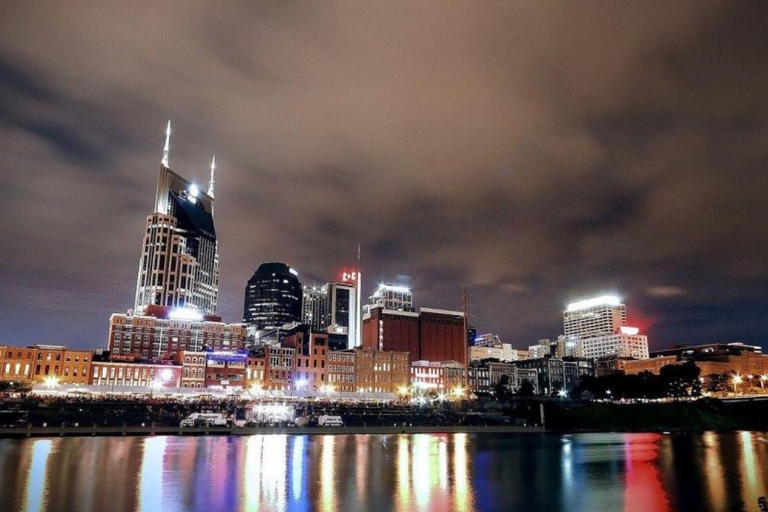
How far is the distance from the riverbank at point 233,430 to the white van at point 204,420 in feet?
14.5

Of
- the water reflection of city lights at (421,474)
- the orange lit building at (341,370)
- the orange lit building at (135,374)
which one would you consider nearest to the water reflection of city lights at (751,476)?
the water reflection of city lights at (421,474)

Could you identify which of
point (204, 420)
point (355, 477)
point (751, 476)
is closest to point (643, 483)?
point (751, 476)

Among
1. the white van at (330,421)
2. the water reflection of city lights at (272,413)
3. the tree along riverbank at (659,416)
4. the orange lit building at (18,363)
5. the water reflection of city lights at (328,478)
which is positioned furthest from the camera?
the orange lit building at (18,363)

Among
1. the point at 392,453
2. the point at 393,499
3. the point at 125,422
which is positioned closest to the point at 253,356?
the point at 125,422

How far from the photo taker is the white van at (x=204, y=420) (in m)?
100

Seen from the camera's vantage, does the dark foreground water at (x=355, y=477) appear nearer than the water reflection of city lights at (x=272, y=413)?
Yes

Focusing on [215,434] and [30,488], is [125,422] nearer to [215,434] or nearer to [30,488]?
[215,434]

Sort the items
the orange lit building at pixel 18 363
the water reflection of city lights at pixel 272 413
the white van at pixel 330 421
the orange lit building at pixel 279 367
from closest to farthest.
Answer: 1. the white van at pixel 330 421
2. the water reflection of city lights at pixel 272 413
3. the orange lit building at pixel 18 363
4. the orange lit building at pixel 279 367

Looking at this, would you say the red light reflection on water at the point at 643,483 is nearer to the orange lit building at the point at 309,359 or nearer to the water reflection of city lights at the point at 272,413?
the water reflection of city lights at the point at 272,413

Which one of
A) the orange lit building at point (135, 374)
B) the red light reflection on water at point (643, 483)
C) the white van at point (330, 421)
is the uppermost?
the orange lit building at point (135, 374)

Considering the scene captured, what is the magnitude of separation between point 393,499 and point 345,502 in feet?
13.0

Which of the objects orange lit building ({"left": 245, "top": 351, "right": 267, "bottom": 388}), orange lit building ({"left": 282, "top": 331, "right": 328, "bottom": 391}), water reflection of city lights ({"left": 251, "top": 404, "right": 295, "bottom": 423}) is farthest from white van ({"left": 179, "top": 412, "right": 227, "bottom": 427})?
orange lit building ({"left": 282, "top": 331, "right": 328, "bottom": 391})

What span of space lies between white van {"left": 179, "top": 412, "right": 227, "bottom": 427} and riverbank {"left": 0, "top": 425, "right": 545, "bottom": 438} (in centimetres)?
441

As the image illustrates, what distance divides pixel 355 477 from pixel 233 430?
52.0 metres
